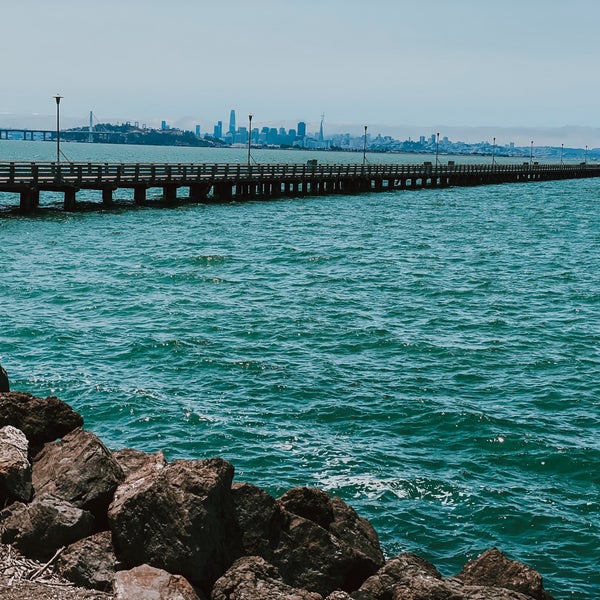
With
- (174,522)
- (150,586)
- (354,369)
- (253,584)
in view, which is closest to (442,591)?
(253,584)

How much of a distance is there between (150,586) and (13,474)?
292 centimetres

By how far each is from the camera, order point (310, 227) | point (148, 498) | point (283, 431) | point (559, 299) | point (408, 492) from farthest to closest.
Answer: point (310, 227) < point (559, 299) < point (283, 431) < point (408, 492) < point (148, 498)

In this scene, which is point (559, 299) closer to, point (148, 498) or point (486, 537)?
point (486, 537)

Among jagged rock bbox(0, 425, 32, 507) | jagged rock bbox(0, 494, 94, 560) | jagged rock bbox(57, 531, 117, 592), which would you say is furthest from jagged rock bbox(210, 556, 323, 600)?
jagged rock bbox(0, 425, 32, 507)

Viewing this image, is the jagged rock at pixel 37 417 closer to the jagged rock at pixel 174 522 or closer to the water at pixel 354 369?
the jagged rock at pixel 174 522

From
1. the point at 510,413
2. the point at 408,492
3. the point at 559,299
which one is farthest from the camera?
the point at 559,299

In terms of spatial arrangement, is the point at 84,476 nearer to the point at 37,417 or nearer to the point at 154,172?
the point at 37,417

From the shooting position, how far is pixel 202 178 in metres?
62.9

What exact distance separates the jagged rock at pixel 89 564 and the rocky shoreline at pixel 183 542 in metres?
0.01

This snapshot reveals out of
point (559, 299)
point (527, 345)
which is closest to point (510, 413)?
point (527, 345)

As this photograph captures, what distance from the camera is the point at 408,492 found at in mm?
14984

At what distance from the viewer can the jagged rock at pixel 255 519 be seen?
33.5 ft

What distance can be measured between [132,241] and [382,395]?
26.1 meters

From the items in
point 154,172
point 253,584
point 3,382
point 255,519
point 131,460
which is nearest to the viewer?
point 253,584
